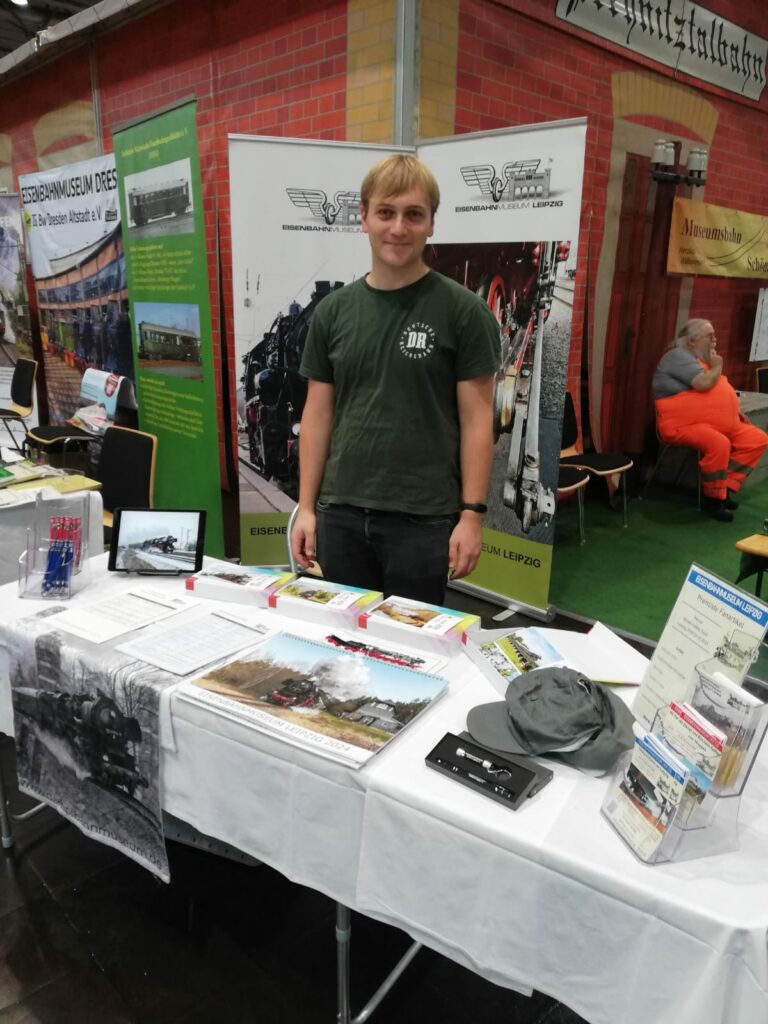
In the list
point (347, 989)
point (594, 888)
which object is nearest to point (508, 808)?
point (594, 888)

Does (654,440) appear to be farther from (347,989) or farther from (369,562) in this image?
(347,989)

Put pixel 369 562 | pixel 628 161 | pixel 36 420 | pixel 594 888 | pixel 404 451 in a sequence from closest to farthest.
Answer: pixel 594 888, pixel 404 451, pixel 369 562, pixel 628 161, pixel 36 420

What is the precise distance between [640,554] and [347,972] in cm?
321

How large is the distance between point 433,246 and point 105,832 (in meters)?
2.55

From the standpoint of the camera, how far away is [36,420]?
5715 mm

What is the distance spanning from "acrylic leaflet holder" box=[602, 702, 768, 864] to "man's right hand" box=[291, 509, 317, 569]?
3.29 feet

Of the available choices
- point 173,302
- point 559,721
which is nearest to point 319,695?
point 559,721

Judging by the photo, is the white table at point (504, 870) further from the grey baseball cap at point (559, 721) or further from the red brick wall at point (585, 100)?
Result: the red brick wall at point (585, 100)

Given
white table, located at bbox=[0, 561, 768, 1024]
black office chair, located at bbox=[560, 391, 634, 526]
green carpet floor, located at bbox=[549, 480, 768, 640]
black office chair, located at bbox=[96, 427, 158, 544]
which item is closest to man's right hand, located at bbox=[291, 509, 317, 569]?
white table, located at bbox=[0, 561, 768, 1024]

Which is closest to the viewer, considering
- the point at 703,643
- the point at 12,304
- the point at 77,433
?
the point at 703,643

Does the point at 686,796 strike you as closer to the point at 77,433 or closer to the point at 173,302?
the point at 173,302

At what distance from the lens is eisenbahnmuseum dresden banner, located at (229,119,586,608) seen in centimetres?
273

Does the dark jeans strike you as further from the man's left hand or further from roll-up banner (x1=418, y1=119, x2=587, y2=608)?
roll-up banner (x1=418, y1=119, x2=587, y2=608)

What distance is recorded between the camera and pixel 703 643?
984 millimetres
